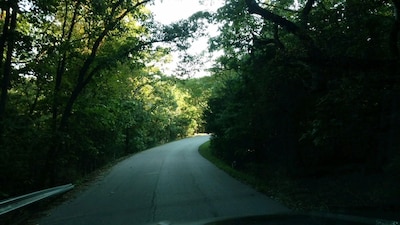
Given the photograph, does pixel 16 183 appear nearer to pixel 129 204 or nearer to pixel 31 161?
pixel 31 161

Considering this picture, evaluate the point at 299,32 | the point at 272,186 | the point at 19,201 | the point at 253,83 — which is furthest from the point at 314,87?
the point at 19,201

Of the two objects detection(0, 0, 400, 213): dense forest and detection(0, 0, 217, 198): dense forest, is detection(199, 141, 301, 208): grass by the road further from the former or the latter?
detection(0, 0, 217, 198): dense forest

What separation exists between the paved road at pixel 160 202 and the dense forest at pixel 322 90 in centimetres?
229

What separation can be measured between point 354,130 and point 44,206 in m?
8.88

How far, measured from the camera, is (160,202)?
11.3 metres

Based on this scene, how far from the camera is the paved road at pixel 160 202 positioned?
9.46 m

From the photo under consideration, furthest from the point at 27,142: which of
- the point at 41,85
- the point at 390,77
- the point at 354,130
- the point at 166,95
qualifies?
the point at 166,95

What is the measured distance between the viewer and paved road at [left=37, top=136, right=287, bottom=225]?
9.46 m

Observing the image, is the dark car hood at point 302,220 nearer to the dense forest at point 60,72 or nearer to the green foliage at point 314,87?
the green foliage at point 314,87

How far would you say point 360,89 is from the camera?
9531mm

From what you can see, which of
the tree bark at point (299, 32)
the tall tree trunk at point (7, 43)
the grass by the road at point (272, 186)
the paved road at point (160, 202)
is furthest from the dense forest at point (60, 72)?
the grass by the road at point (272, 186)

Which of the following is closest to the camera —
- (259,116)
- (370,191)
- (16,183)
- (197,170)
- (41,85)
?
(370,191)

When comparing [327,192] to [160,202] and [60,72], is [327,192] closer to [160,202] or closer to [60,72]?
[160,202]

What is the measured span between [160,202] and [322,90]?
541 centimetres
